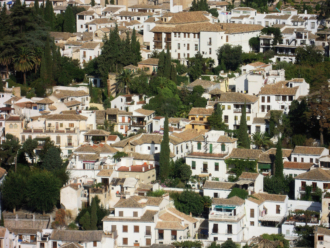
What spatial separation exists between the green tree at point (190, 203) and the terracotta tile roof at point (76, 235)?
6.67m

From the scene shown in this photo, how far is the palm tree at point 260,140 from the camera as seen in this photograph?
6406 cm

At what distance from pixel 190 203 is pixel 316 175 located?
30.6ft

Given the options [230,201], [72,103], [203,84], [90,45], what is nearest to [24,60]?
[72,103]

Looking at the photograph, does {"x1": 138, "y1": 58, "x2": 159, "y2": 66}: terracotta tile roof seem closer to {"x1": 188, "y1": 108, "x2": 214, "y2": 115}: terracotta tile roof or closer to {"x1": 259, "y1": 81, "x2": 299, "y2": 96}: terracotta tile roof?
{"x1": 188, "y1": 108, "x2": 214, "y2": 115}: terracotta tile roof

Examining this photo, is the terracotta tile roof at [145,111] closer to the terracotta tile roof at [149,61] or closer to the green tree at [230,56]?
the terracotta tile roof at [149,61]

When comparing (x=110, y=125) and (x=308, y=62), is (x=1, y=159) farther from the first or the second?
(x=308, y=62)

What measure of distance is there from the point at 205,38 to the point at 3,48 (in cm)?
1949

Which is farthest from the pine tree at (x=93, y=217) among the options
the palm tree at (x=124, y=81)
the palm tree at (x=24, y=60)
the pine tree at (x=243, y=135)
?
the palm tree at (x=24, y=60)

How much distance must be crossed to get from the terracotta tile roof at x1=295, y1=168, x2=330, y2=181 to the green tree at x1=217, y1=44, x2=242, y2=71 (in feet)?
68.5

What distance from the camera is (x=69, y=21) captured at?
94312mm

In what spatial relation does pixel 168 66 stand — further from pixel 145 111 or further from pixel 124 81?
pixel 145 111

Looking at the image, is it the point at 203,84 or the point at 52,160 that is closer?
the point at 52,160

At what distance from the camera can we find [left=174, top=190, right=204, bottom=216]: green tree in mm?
57656

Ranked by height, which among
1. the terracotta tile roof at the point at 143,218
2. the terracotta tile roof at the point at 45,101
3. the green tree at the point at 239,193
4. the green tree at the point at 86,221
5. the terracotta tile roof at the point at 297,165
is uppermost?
the terracotta tile roof at the point at 45,101
